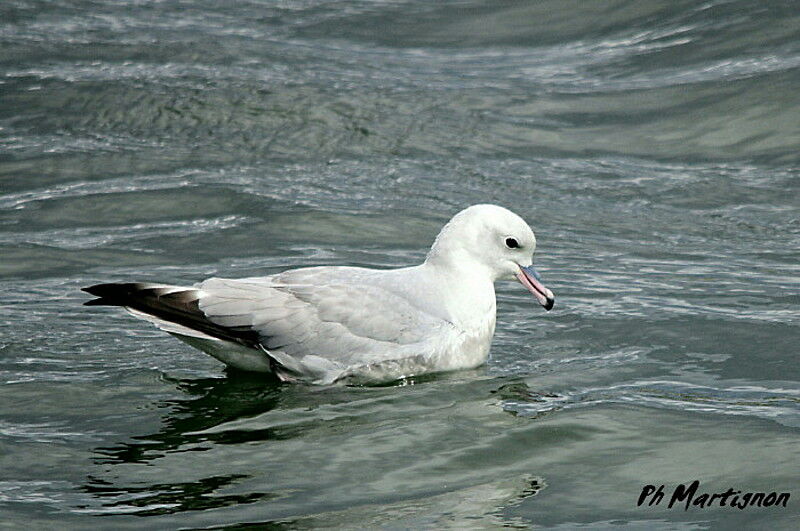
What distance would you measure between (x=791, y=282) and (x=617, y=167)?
283 centimetres

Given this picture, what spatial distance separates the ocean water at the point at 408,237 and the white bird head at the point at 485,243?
0.53m

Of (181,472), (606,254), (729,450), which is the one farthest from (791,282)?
(181,472)

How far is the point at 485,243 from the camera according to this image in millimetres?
7691

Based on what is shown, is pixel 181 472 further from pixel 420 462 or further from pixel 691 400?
pixel 691 400

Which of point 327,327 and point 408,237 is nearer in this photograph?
point 327,327

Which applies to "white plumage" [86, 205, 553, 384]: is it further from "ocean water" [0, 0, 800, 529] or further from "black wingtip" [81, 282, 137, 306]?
"ocean water" [0, 0, 800, 529]

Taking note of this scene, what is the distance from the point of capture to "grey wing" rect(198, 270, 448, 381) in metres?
7.31

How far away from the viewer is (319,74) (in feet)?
44.6

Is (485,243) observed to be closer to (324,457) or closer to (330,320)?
(330,320)

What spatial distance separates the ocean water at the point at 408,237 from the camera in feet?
20.4

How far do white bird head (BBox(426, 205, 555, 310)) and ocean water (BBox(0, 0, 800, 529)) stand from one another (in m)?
0.53

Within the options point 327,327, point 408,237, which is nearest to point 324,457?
point 327,327

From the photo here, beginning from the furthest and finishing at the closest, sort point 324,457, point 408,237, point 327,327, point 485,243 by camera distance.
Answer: point 408,237, point 485,243, point 327,327, point 324,457

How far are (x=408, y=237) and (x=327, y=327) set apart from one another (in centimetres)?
299
